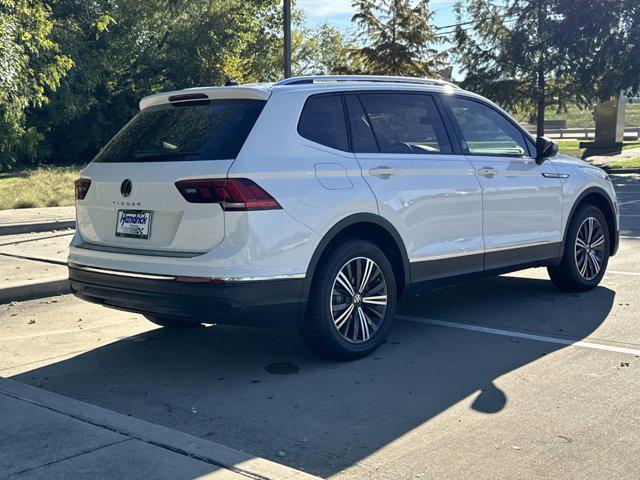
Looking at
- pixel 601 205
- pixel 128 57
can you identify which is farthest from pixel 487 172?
pixel 128 57

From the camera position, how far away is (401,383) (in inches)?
Result: 206

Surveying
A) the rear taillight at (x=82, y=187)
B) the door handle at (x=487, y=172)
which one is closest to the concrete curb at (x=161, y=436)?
the rear taillight at (x=82, y=187)

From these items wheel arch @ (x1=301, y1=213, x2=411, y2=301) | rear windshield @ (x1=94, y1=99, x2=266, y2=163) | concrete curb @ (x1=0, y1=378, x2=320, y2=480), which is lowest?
concrete curb @ (x1=0, y1=378, x2=320, y2=480)

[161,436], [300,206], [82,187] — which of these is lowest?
[161,436]

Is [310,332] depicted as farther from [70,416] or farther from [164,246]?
[70,416]

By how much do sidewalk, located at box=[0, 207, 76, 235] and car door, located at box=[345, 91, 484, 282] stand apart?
833cm

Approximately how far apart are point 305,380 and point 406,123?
2.16 meters

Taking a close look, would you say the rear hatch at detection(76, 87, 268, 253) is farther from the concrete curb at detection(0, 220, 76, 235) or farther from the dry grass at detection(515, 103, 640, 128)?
the dry grass at detection(515, 103, 640, 128)

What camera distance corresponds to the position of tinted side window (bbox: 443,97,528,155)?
6738 millimetres

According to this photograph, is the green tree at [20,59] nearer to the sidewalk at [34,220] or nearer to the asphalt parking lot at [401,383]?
the sidewalk at [34,220]

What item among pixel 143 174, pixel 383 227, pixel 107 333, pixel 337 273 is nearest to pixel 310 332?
pixel 337 273

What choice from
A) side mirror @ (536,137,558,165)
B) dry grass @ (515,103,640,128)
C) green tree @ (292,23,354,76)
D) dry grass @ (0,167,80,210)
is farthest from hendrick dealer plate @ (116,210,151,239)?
dry grass @ (515,103,640,128)

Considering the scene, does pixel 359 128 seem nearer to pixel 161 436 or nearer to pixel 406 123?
pixel 406 123

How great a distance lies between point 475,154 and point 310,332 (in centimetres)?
221
